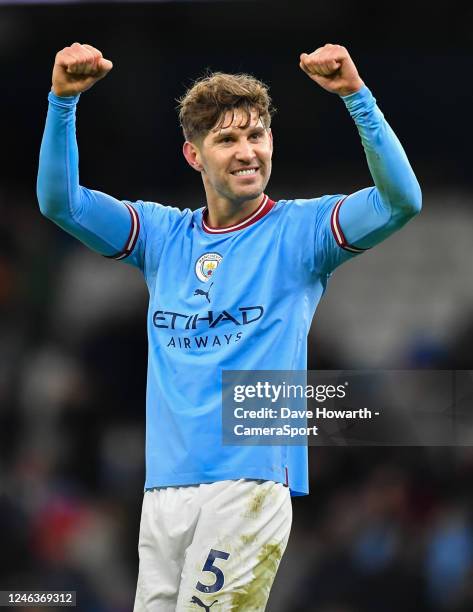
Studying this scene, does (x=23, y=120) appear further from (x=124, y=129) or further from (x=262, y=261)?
(x=262, y=261)

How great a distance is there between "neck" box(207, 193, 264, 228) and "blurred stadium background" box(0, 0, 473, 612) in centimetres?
139

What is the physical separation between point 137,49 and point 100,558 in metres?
2.01

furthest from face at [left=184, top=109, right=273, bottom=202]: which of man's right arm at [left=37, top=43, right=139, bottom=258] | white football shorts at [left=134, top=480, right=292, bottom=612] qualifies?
white football shorts at [left=134, top=480, right=292, bottom=612]

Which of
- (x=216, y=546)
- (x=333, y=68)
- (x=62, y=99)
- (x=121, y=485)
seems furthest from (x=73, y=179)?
(x=121, y=485)

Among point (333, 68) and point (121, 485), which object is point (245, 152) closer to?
point (333, 68)

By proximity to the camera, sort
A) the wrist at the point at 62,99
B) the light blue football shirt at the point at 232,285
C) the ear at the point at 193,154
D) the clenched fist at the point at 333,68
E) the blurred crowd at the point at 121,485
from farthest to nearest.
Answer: the blurred crowd at the point at 121,485, the ear at the point at 193,154, the wrist at the point at 62,99, the light blue football shirt at the point at 232,285, the clenched fist at the point at 333,68

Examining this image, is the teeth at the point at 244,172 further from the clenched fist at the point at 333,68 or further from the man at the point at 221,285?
the clenched fist at the point at 333,68

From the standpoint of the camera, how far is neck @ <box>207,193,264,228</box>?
3023 millimetres

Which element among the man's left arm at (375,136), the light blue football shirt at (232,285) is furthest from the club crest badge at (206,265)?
the man's left arm at (375,136)

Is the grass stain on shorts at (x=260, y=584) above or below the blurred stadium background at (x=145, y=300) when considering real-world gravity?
below

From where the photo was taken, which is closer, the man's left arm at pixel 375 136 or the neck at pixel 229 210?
the man's left arm at pixel 375 136

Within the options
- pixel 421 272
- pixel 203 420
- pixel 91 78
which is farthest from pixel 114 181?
pixel 203 420

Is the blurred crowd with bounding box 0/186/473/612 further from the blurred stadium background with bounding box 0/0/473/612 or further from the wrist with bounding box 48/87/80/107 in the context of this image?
the wrist with bounding box 48/87/80/107

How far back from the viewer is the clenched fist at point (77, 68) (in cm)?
283
